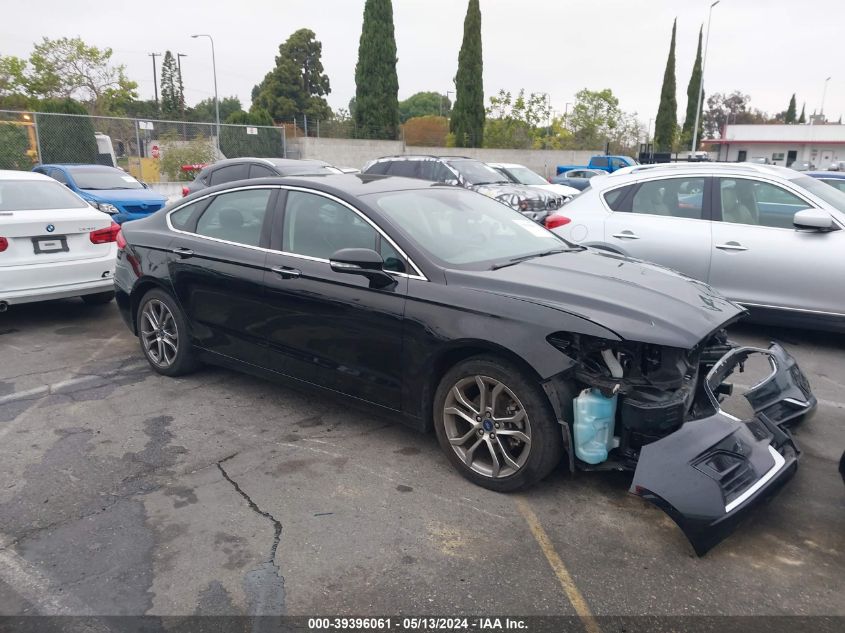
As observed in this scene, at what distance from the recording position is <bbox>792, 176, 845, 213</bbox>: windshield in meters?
6.29

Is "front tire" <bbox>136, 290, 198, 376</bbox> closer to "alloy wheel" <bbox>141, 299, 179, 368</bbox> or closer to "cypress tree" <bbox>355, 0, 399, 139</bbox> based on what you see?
"alloy wheel" <bbox>141, 299, 179, 368</bbox>

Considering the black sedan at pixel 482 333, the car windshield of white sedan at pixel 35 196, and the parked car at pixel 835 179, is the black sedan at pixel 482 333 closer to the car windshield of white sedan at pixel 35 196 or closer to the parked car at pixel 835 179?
the car windshield of white sedan at pixel 35 196

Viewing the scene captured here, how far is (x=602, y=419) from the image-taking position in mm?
3307

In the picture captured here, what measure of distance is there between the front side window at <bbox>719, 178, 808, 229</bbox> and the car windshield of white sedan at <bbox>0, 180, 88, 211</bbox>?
678cm

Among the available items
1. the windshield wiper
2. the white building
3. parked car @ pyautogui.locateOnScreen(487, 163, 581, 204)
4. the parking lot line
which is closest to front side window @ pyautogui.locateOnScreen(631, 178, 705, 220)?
the windshield wiper

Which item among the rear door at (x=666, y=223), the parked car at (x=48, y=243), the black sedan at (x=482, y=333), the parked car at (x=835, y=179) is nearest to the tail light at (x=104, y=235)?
the parked car at (x=48, y=243)

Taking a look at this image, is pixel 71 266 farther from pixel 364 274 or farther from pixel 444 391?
pixel 444 391

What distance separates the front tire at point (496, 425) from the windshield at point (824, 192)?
4.49 metres

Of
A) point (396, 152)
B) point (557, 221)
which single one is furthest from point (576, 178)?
point (557, 221)

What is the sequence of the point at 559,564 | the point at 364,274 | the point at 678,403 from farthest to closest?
the point at 364,274 → the point at 678,403 → the point at 559,564

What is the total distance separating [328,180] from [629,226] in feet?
11.8

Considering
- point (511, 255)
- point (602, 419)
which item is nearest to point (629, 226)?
point (511, 255)

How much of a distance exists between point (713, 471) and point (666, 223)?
423 cm

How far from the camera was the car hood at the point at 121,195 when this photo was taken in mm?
12516
